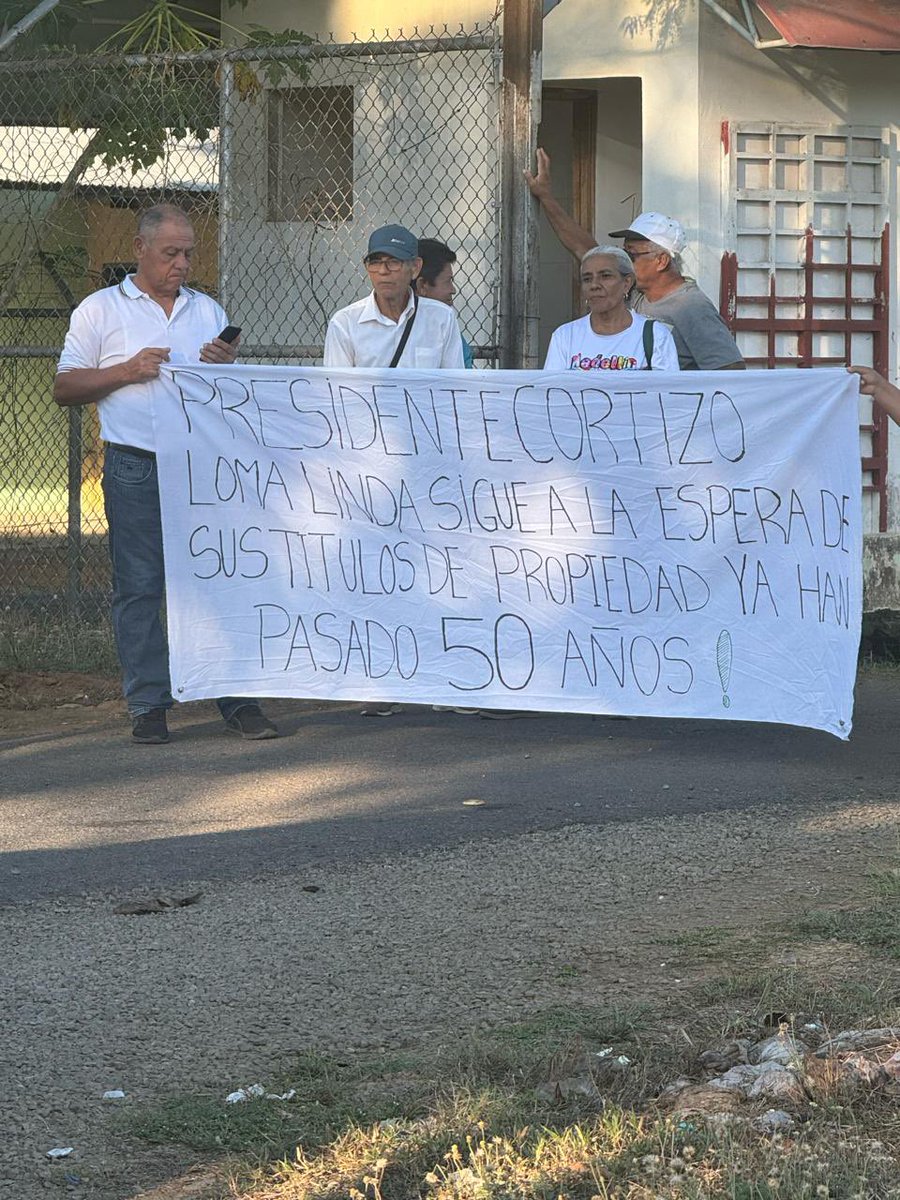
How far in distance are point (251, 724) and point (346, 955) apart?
3075mm

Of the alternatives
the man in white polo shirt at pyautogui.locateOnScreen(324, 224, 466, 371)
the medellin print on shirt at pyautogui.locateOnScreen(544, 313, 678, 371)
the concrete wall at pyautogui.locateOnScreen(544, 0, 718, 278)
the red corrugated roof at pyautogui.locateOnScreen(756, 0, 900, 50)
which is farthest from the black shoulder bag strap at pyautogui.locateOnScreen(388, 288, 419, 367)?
the concrete wall at pyautogui.locateOnScreen(544, 0, 718, 278)

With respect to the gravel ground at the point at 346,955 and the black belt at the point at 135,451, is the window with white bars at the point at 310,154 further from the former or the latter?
the gravel ground at the point at 346,955

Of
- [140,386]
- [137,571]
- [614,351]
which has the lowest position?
[137,571]

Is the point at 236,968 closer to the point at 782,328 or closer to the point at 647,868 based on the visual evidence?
the point at 647,868

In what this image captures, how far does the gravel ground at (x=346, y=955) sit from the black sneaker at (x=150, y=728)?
86.3 inches

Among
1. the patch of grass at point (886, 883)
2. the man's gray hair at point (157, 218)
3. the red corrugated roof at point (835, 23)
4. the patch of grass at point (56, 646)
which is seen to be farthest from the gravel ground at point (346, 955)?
the red corrugated roof at point (835, 23)

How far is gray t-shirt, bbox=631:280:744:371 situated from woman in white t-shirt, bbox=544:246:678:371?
0.71ft

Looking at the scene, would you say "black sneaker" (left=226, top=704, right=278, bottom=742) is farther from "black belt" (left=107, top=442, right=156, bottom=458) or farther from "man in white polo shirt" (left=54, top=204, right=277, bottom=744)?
"black belt" (left=107, top=442, right=156, bottom=458)

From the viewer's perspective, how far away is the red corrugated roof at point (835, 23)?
9.91m

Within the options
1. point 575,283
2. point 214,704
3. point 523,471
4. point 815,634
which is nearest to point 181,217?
point 523,471

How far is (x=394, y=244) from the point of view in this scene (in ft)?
Result: 24.1

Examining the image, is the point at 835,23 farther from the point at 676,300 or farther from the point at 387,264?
the point at 387,264

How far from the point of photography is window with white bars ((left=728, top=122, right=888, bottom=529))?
35.9 ft

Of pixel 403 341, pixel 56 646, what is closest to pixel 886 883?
pixel 403 341
